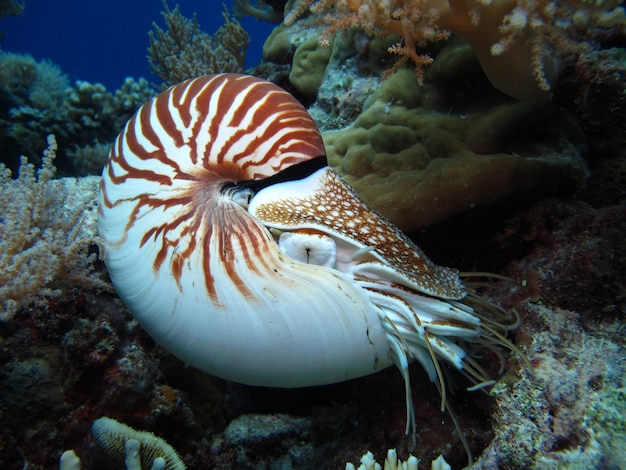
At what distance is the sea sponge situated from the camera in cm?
265

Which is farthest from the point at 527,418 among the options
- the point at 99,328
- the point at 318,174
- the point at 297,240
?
the point at 99,328

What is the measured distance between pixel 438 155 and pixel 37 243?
2922 millimetres

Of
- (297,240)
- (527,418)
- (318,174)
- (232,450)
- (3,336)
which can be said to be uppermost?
(318,174)

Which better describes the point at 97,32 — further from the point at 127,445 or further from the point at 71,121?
the point at 127,445

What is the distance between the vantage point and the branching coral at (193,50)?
17.4 ft

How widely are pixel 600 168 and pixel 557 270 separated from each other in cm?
167

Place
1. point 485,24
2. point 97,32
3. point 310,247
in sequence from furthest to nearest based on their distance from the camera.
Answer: point 97,32 → point 485,24 → point 310,247

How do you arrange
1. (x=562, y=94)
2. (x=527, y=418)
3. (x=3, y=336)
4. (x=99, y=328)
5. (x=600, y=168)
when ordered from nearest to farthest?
1. (x=527, y=418)
2. (x=3, y=336)
3. (x=99, y=328)
4. (x=562, y=94)
5. (x=600, y=168)

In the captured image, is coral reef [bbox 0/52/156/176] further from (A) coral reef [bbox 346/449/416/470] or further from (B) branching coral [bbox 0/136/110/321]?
(A) coral reef [bbox 346/449/416/470]

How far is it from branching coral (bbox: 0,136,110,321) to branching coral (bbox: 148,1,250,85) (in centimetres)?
311

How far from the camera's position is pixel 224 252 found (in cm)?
190

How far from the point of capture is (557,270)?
2.14 metres

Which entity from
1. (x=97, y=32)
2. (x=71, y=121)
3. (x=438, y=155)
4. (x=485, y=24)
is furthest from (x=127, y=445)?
(x=97, y=32)

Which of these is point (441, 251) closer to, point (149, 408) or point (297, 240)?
point (297, 240)
